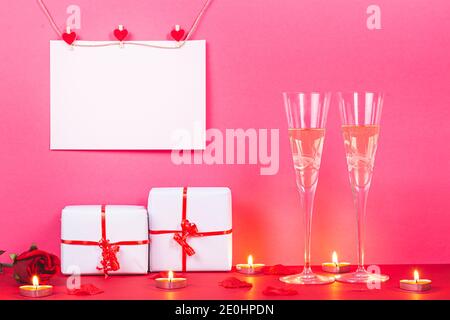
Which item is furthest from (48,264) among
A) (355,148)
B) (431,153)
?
(431,153)

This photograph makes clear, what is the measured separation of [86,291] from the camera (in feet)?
6.26

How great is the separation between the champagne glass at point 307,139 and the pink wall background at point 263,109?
26 cm

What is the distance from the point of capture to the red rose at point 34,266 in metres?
2.03

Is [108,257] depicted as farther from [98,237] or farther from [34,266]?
[34,266]

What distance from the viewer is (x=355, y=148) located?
210cm

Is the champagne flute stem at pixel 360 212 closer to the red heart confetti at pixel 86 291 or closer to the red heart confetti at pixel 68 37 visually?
the red heart confetti at pixel 86 291

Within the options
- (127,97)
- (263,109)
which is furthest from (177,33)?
(263,109)

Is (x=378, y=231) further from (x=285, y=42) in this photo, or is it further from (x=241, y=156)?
(x=285, y=42)

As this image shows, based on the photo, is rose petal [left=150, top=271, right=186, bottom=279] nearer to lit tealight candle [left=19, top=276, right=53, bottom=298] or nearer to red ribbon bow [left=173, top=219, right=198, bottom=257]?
red ribbon bow [left=173, top=219, right=198, bottom=257]

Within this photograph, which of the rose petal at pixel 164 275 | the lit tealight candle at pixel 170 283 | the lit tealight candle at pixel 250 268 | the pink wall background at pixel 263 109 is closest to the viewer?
the lit tealight candle at pixel 170 283

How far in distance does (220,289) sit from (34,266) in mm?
503

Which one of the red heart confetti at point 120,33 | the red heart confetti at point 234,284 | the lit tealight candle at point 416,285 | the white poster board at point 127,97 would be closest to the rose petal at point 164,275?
the red heart confetti at point 234,284

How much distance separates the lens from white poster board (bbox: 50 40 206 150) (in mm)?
2316

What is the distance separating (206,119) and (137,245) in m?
0.45
